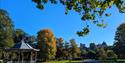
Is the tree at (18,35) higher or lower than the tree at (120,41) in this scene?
higher

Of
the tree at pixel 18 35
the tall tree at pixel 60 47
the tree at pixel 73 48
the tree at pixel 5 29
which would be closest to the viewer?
the tree at pixel 5 29

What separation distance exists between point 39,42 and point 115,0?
6887 cm

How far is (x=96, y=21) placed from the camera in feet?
29.9

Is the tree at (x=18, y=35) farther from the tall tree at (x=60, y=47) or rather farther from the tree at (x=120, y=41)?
the tree at (x=120, y=41)

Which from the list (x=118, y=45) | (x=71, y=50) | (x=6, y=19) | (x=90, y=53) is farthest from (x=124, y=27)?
(x=90, y=53)

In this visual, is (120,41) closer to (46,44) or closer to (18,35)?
(46,44)

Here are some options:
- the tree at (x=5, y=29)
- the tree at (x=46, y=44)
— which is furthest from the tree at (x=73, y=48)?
the tree at (x=5, y=29)

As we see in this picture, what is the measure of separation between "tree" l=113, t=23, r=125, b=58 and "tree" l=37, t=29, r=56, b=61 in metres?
16.3

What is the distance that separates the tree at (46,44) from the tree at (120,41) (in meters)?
16.3

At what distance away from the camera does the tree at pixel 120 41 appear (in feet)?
249

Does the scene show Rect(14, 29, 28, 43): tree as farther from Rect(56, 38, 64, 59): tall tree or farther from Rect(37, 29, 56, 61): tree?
Rect(37, 29, 56, 61): tree

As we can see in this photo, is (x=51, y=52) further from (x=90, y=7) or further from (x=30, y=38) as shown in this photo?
(x=90, y=7)

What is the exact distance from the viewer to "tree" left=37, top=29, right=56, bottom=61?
7475cm

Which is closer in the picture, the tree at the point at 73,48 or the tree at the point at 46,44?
the tree at the point at 46,44
